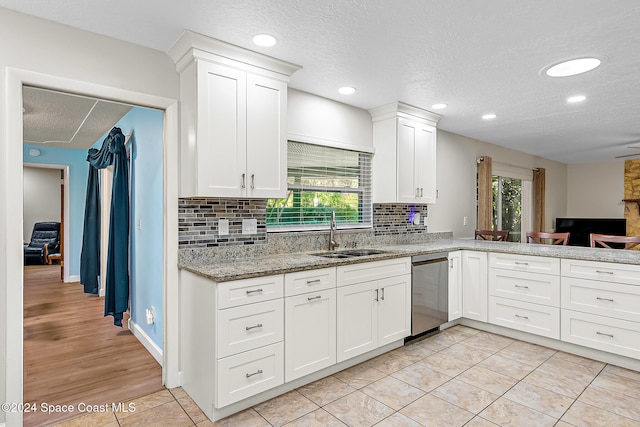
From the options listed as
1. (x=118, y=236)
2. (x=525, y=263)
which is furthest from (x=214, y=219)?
(x=525, y=263)

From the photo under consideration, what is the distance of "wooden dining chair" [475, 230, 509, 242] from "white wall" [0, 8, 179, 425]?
13.3 feet

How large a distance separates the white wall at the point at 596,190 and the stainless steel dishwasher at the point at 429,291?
584 centimetres

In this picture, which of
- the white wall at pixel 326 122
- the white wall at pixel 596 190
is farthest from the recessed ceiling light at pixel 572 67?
the white wall at pixel 596 190

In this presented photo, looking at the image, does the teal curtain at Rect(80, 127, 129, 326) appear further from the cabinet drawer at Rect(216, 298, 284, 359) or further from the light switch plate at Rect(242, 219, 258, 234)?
the cabinet drawer at Rect(216, 298, 284, 359)

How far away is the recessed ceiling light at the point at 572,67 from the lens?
2.49m

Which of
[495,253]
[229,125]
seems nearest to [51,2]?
[229,125]

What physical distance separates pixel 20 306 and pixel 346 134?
279 cm

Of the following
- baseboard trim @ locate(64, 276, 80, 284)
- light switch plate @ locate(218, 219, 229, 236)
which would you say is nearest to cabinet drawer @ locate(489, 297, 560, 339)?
light switch plate @ locate(218, 219, 229, 236)

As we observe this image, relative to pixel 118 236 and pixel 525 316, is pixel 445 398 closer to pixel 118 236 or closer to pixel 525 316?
pixel 525 316

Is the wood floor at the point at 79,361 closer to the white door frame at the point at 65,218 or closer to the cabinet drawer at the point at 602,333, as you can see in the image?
the white door frame at the point at 65,218

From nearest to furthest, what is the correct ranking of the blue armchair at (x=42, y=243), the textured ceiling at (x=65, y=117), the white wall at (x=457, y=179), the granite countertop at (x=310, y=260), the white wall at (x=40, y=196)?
1. the granite countertop at (x=310, y=260)
2. the textured ceiling at (x=65, y=117)
3. the white wall at (x=457, y=179)
4. the blue armchair at (x=42, y=243)
5. the white wall at (x=40, y=196)

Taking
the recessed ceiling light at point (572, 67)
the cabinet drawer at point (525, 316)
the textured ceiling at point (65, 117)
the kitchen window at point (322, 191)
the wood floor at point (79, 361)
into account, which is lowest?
the wood floor at point (79, 361)

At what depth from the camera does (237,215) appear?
2.78m

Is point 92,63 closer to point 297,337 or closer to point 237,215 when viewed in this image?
point 237,215
